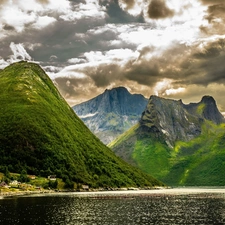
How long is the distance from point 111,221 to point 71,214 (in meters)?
24.3

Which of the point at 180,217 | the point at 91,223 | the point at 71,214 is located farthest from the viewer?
the point at 71,214

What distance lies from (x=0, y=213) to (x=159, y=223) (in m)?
57.8

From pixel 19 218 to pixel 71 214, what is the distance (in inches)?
894

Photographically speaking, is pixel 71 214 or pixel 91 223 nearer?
pixel 91 223

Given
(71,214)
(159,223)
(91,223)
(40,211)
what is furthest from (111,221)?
(40,211)

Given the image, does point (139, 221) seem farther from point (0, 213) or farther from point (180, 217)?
point (0, 213)

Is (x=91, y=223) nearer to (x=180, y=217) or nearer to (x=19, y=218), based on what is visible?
(x=19, y=218)

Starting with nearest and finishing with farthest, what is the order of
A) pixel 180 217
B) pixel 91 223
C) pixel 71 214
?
pixel 91 223 → pixel 180 217 → pixel 71 214

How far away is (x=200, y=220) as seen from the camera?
111 metres

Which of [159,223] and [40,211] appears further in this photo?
[40,211]

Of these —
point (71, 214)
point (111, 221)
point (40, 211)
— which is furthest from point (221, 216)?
point (40, 211)

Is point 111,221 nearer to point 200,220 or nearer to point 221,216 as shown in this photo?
point 200,220

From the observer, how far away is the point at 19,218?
112 meters

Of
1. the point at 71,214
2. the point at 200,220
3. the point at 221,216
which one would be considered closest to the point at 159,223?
the point at 200,220
